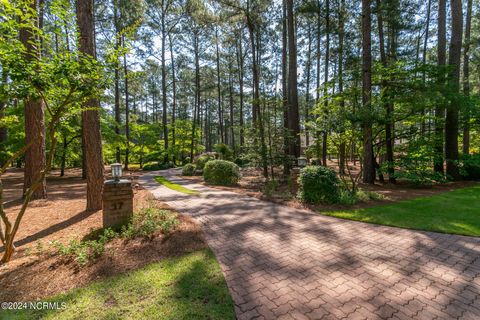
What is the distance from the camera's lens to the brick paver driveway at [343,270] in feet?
7.45

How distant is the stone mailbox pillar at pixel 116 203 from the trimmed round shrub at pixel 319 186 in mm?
4510

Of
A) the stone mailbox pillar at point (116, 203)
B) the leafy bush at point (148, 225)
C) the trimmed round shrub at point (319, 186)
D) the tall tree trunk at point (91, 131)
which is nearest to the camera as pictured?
the leafy bush at point (148, 225)

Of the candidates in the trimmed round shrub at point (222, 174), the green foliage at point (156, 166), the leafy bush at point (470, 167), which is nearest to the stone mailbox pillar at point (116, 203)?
the trimmed round shrub at point (222, 174)

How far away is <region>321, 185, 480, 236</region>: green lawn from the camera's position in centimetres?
439

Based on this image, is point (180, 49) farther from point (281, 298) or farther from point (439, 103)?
point (281, 298)

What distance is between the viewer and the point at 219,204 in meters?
6.59

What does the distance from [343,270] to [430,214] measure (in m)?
3.71

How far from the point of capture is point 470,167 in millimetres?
10047

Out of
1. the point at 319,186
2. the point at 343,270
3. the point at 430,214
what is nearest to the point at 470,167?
the point at 430,214

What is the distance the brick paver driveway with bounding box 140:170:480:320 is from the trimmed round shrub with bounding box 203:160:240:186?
592 cm

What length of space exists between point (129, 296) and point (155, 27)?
21.1m

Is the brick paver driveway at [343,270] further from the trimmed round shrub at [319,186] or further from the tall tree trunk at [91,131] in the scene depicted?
the tall tree trunk at [91,131]

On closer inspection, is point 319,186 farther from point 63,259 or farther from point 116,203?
point 63,259

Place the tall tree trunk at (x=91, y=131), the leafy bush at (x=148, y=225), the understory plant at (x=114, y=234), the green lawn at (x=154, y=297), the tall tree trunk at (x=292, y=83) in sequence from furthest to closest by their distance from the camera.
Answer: the tall tree trunk at (x=292, y=83) < the tall tree trunk at (x=91, y=131) < the leafy bush at (x=148, y=225) < the understory plant at (x=114, y=234) < the green lawn at (x=154, y=297)
